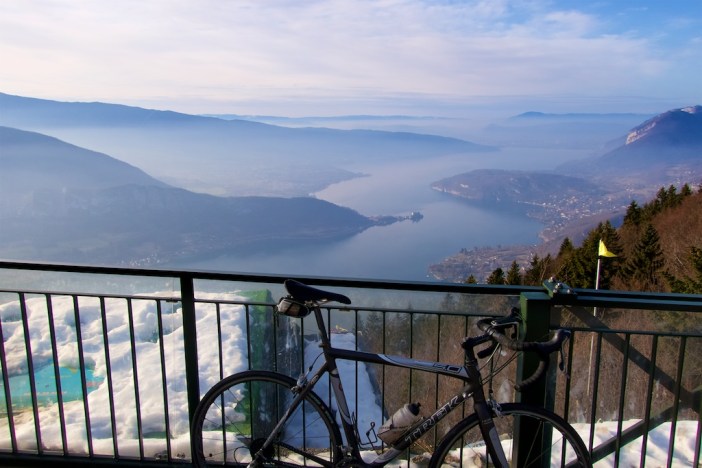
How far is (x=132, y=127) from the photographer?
119062mm

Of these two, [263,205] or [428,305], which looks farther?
[263,205]

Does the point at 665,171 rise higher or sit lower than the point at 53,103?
lower

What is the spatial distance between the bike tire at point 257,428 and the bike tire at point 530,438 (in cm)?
47

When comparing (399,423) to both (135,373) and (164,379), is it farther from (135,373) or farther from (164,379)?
(135,373)

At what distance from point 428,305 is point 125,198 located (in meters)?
91.3

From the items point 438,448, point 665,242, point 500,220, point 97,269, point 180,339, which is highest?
point 97,269

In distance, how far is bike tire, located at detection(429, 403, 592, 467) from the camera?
202 cm

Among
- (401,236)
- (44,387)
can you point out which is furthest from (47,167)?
(44,387)

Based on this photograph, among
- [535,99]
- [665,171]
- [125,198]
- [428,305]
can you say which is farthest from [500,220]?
[428,305]

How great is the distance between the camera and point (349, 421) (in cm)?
221

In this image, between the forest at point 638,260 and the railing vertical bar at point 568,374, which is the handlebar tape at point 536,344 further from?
the forest at point 638,260

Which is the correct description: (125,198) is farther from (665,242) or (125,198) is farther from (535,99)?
(535,99)

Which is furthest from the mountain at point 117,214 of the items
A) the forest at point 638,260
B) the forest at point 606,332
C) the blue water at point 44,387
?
the blue water at point 44,387

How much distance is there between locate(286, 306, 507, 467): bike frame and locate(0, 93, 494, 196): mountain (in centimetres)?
10321
